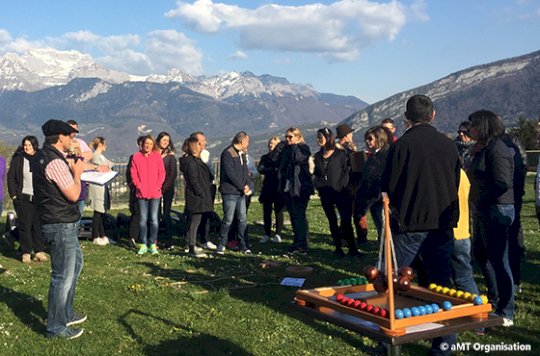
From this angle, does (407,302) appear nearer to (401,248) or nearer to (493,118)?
(401,248)

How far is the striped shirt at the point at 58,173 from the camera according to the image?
606 cm

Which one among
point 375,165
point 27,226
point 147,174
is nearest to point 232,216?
point 147,174

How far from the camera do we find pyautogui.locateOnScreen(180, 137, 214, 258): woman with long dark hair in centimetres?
1080

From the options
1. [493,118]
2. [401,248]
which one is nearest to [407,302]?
[401,248]

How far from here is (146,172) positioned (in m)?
11.0

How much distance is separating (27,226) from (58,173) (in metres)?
4.87

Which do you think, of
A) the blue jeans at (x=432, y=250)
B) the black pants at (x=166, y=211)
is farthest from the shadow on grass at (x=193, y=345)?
the black pants at (x=166, y=211)

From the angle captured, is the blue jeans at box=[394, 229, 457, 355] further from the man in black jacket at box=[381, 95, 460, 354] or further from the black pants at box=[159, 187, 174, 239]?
the black pants at box=[159, 187, 174, 239]

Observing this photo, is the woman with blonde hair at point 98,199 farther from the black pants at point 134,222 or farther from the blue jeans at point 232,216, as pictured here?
the blue jeans at point 232,216

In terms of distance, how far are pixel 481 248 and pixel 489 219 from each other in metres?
0.75

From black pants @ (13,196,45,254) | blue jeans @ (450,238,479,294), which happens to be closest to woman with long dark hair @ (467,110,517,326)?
blue jeans @ (450,238,479,294)

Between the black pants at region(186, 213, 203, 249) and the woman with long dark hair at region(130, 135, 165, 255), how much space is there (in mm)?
680

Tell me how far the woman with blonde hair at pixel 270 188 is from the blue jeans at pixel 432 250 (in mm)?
6439

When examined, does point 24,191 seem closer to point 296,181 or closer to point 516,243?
point 296,181
